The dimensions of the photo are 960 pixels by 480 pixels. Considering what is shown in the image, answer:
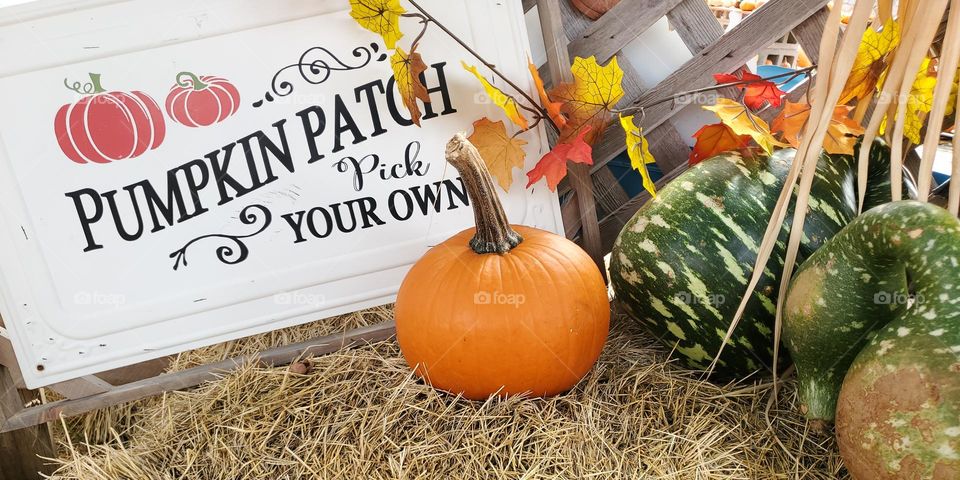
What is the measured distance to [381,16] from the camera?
5.16ft

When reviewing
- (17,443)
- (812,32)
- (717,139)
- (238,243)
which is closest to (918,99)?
(812,32)

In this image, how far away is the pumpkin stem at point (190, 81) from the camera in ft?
5.32

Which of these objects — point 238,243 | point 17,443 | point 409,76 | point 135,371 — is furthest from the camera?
point 135,371

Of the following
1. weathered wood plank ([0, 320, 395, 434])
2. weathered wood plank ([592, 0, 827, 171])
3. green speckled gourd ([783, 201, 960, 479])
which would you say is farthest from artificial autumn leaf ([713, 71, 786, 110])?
weathered wood plank ([0, 320, 395, 434])

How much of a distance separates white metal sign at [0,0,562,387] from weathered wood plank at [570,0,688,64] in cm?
20

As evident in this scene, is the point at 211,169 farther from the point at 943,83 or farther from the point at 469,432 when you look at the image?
the point at 943,83

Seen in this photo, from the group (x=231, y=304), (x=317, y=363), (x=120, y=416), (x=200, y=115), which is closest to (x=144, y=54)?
(x=200, y=115)

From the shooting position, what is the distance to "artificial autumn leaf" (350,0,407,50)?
156 cm

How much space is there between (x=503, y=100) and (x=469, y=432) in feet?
2.42

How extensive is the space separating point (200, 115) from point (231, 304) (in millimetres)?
464

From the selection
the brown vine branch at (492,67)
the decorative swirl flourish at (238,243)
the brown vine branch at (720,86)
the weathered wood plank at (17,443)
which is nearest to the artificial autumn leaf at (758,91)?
the brown vine branch at (720,86)

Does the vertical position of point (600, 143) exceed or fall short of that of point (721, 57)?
it falls short

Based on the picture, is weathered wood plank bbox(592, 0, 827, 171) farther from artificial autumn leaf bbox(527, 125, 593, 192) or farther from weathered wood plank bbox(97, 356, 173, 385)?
weathered wood plank bbox(97, 356, 173, 385)

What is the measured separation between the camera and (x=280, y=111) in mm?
1669
